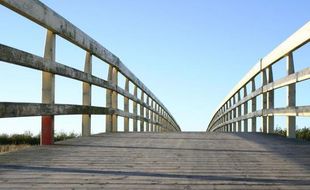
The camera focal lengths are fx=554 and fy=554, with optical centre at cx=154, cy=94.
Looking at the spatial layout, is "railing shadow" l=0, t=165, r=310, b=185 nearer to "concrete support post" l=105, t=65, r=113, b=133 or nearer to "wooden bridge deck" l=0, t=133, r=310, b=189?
"wooden bridge deck" l=0, t=133, r=310, b=189

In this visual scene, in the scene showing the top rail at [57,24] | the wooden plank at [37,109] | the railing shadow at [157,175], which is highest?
the top rail at [57,24]

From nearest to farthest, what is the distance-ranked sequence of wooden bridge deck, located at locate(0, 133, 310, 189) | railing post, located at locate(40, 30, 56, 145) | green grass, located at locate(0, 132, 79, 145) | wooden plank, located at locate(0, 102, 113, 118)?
wooden bridge deck, located at locate(0, 133, 310, 189)
wooden plank, located at locate(0, 102, 113, 118)
railing post, located at locate(40, 30, 56, 145)
green grass, located at locate(0, 132, 79, 145)

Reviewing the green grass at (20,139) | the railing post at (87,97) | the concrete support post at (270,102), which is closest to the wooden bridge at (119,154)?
the railing post at (87,97)

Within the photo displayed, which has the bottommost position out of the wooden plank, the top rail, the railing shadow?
the railing shadow

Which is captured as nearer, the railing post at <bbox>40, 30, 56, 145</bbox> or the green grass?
the railing post at <bbox>40, 30, 56, 145</bbox>

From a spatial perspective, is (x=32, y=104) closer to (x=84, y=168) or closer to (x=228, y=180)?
(x=84, y=168)

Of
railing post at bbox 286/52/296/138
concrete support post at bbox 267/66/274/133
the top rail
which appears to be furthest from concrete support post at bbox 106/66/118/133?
railing post at bbox 286/52/296/138

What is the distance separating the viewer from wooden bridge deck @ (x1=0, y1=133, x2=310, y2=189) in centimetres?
437

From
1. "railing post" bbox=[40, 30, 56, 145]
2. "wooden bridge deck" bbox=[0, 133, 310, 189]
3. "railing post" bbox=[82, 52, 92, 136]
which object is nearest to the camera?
"wooden bridge deck" bbox=[0, 133, 310, 189]

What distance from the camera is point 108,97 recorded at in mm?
11023

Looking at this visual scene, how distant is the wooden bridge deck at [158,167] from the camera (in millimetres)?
4371

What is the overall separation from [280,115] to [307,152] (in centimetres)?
306

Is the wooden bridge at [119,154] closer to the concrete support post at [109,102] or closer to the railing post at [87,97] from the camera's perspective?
the railing post at [87,97]

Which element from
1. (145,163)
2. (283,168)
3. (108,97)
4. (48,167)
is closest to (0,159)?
(48,167)
